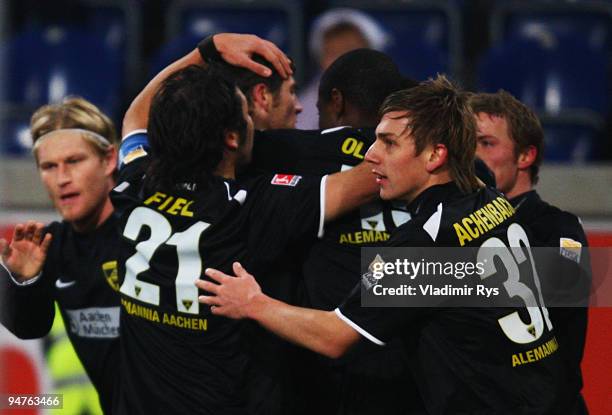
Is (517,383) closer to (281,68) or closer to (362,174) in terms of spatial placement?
(362,174)

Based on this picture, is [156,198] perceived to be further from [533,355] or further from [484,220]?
[533,355]

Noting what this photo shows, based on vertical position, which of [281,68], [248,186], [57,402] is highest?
[281,68]

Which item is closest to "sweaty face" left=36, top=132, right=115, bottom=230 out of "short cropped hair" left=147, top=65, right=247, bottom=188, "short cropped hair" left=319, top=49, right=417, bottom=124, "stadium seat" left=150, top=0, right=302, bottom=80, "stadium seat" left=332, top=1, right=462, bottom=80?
"short cropped hair" left=147, top=65, right=247, bottom=188

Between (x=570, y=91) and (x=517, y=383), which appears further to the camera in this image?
(x=570, y=91)

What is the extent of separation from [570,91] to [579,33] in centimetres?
60

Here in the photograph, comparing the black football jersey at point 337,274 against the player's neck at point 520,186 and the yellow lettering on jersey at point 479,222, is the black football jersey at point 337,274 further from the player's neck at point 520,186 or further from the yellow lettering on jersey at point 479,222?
the player's neck at point 520,186

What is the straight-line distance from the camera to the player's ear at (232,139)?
3403 millimetres

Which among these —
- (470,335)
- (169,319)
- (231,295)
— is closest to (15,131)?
(169,319)

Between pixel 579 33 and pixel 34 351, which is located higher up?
pixel 579 33

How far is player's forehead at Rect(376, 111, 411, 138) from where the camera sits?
327 centimetres

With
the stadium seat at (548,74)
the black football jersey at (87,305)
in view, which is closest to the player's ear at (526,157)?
the black football jersey at (87,305)

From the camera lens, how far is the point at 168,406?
3424 millimetres

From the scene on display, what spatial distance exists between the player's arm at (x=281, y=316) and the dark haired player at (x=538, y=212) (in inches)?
31.7

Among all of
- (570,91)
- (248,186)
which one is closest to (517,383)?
(248,186)
